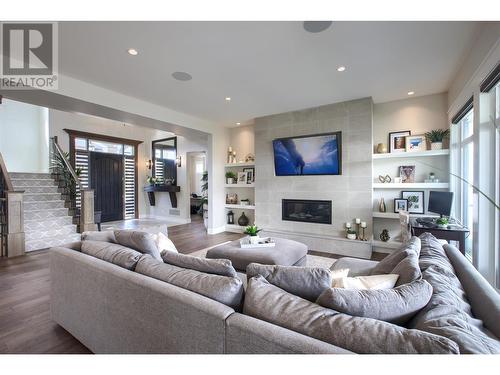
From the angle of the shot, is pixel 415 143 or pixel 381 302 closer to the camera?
pixel 381 302

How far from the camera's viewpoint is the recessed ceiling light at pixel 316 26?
2.14m

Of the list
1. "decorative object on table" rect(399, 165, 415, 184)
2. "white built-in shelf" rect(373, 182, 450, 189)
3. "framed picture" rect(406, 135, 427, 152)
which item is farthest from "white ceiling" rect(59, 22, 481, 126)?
"white built-in shelf" rect(373, 182, 450, 189)

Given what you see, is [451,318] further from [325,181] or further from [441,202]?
[325,181]

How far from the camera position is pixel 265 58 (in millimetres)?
2791

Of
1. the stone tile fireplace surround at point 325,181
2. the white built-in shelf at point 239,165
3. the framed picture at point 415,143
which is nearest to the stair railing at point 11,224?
the white built-in shelf at point 239,165

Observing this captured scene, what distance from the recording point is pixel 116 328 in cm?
146

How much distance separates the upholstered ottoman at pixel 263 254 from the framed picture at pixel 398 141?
2746 mm

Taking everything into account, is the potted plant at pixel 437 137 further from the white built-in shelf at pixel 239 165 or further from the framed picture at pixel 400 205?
the white built-in shelf at pixel 239 165

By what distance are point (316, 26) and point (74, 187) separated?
6.04 meters

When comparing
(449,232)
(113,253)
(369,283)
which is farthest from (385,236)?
(113,253)

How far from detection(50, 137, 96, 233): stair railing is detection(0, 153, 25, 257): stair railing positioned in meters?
0.93

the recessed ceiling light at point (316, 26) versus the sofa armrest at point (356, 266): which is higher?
the recessed ceiling light at point (316, 26)

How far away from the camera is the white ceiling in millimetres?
2256

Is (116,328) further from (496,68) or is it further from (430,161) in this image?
(430,161)
